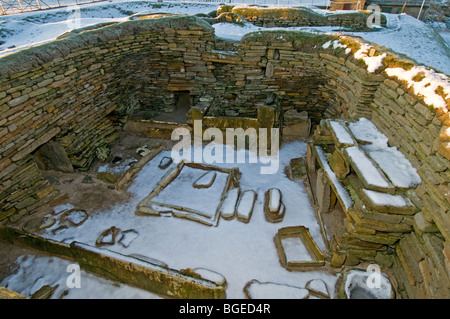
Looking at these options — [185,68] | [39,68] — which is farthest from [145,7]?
[39,68]

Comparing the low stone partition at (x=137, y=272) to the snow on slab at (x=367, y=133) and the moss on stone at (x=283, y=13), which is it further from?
the moss on stone at (x=283, y=13)

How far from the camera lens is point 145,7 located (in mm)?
19250

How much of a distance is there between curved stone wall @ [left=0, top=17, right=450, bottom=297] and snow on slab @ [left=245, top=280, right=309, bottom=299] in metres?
1.62

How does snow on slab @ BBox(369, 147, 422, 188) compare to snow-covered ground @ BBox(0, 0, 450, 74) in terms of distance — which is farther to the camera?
snow-covered ground @ BBox(0, 0, 450, 74)

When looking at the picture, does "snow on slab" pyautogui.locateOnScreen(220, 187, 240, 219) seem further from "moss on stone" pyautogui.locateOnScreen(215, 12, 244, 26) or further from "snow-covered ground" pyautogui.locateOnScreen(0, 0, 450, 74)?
"moss on stone" pyautogui.locateOnScreen(215, 12, 244, 26)

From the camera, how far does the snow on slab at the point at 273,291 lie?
158 inches

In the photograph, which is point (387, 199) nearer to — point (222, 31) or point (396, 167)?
point (396, 167)

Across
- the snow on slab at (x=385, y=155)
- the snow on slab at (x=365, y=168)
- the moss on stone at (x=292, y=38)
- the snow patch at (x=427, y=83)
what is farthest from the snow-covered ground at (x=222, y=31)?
the snow on slab at (x=365, y=168)

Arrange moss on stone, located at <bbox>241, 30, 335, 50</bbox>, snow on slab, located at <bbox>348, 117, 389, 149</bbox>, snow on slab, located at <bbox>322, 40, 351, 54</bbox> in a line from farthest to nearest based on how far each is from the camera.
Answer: moss on stone, located at <bbox>241, 30, 335, 50</bbox> → snow on slab, located at <bbox>322, 40, 351, 54</bbox> → snow on slab, located at <bbox>348, 117, 389, 149</bbox>

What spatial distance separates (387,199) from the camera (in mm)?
3705

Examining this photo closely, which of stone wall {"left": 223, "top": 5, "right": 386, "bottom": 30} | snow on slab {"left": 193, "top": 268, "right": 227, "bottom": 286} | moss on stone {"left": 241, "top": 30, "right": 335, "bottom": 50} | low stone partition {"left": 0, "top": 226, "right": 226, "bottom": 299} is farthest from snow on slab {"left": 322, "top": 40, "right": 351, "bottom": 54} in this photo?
low stone partition {"left": 0, "top": 226, "right": 226, "bottom": 299}

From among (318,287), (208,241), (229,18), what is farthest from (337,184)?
(229,18)

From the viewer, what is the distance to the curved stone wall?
370 centimetres
